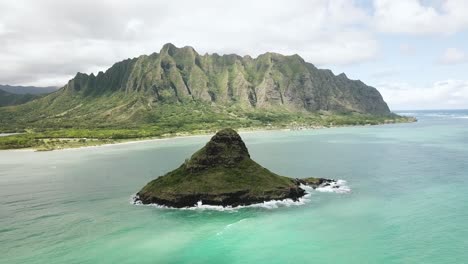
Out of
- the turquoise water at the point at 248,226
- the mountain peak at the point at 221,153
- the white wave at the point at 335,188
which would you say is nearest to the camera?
the turquoise water at the point at 248,226

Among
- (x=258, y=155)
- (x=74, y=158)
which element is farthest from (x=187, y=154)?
(x=74, y=158)

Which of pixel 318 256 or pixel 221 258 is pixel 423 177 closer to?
pixel 318 256

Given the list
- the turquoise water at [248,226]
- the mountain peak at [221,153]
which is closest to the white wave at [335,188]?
the turquoise water at [248,226]

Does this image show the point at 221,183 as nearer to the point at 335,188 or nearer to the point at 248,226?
the point at 248,226

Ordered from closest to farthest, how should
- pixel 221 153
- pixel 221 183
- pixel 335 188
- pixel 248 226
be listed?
pixel 248 226, pixel 221 183, pixel 221 153, pixel 335 188

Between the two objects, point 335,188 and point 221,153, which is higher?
point 221,153

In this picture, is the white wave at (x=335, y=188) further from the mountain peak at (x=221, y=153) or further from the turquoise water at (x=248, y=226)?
the mountain peak at (x=221, y=153)

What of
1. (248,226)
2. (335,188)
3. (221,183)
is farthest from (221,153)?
(335,188)

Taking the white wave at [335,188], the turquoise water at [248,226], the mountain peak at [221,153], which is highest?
the mountain peak at [221,153]

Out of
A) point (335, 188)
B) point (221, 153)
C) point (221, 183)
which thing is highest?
point (221, 153)
